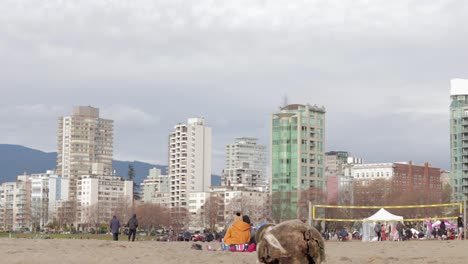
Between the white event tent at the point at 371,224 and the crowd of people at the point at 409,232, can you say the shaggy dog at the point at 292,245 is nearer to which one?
the crowd of people at the point at 409,232

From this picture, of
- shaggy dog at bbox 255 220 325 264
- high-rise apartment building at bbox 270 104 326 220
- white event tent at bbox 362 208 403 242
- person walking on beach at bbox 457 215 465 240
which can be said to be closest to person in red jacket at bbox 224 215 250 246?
person walking on beach at bbox 457 215 465 240

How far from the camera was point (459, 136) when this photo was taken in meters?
182

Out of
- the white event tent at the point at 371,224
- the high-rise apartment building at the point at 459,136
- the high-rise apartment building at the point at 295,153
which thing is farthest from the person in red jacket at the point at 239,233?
the high-rise apartment building at the point at 459,136

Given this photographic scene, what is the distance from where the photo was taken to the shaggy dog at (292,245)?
29.6 feet

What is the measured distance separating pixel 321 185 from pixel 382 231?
5485 inches

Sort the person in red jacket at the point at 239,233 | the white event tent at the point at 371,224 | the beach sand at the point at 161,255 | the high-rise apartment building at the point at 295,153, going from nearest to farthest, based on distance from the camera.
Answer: the beach sand at the point at 161,255, the person in red jacket at the point at 239,233, the white event tent at the point at 371,224, the high-rise apartment building at the point at 295,153

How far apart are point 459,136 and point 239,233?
533 ft

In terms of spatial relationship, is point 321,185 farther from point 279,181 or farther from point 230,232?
point 230,232

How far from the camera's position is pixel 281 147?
588 ft

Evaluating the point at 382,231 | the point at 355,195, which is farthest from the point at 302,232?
the point at 355,195

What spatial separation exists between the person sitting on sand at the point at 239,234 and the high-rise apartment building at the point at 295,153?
14319cm

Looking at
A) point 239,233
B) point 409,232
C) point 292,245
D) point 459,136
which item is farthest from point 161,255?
point 459,136

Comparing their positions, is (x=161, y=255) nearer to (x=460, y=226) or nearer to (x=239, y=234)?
(x=239, y=234)

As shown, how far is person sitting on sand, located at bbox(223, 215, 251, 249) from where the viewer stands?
85.4ft
